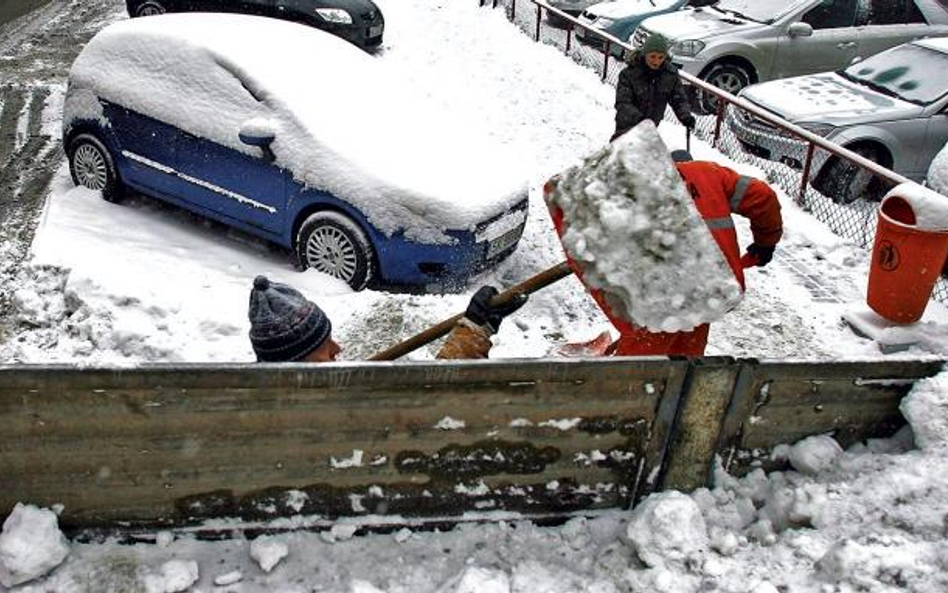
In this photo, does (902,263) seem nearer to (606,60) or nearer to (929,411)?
(929,411)

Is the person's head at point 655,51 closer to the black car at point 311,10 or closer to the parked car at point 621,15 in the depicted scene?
the parked car at point 621,15

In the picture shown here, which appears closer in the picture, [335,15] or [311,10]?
[311,10]

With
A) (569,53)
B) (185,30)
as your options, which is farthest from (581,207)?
(569,53)

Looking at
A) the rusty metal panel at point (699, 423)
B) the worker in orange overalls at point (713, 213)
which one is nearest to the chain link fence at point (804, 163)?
the worker in orange overalls at point (713, 213)

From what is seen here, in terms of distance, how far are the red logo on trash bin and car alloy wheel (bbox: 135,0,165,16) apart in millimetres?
10973

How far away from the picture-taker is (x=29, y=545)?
9.74ft

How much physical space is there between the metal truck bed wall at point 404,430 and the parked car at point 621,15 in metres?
10.2

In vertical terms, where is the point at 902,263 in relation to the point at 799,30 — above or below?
below

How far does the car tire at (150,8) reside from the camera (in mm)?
12584

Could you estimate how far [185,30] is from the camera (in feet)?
23.3

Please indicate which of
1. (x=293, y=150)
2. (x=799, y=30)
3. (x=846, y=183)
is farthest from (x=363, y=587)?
(x=799, y=30)

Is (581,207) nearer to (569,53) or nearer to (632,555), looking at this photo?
(632,555)

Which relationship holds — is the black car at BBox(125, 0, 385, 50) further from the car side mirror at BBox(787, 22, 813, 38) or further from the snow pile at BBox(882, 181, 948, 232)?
the snow pile at BBox(882, 181, 948, 232)

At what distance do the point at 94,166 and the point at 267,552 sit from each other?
5.38m
